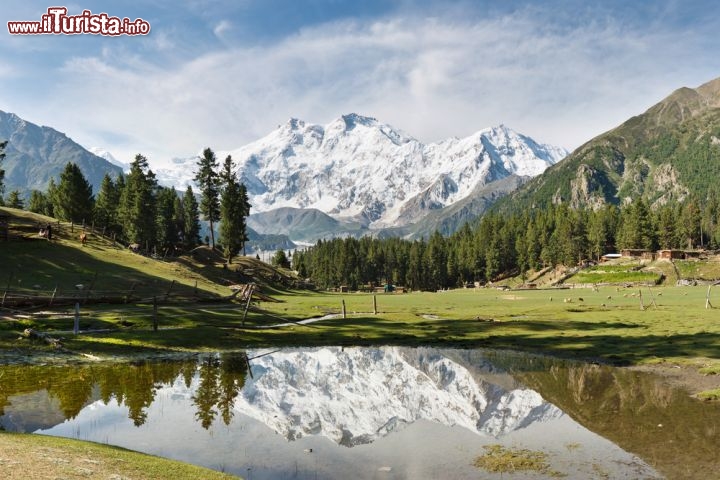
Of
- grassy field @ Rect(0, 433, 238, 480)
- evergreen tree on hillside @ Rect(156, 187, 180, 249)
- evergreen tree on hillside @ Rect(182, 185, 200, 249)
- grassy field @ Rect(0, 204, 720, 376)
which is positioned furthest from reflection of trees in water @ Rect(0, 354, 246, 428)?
evergreen tree on hillside @ Rect(182, 185, 200, 249)

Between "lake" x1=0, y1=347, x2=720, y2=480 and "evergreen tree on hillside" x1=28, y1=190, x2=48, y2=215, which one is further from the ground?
"evergreen tree on hillside" x1=28, y1=190, x2=48, y2=215

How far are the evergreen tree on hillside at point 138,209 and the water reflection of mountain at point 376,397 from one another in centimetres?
9538

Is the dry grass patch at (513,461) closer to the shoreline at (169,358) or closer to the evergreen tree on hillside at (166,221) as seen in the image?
the shoreline at (169,358)

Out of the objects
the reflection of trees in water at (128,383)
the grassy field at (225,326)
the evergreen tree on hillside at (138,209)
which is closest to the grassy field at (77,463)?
the grassy field at (225,326)

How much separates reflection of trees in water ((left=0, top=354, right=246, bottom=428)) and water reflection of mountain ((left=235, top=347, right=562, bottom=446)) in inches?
58.6

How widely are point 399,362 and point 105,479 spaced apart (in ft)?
89.8

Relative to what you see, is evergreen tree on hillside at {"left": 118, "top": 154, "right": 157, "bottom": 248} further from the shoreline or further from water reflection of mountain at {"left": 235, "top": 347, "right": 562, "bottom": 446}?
water reflection of mountain at {"left": 235, "top": 347, "right": 562, "bottom": 446}

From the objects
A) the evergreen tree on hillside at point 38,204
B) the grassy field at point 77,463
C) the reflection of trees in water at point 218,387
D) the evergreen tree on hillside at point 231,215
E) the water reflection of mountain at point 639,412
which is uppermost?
the evergreen tree on hillside at point 38,204

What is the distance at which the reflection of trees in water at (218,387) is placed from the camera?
77.5 feet

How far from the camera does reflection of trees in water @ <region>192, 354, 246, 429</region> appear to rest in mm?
23625

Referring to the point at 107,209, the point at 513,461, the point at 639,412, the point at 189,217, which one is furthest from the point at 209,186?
the point at 513,461

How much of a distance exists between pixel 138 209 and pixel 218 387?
342 feet

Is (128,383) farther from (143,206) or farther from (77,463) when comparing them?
(143,206)

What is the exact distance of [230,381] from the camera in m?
30.3
